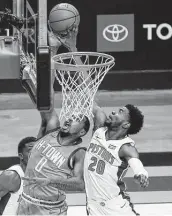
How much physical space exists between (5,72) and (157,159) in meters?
4.01

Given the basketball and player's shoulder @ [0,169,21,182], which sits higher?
the basketball

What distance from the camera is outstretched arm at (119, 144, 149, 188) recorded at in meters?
5.33

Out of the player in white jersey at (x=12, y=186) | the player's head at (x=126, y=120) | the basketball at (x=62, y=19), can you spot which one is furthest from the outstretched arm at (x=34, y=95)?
the basketball at (x=62, y=19)

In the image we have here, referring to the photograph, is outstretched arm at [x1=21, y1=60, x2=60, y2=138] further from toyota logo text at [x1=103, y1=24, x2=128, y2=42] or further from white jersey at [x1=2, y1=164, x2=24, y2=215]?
toyota logo text at [x1=103, y1=24, x2=128, y2=42]

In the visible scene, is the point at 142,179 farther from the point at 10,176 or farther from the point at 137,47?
the point at 137,47

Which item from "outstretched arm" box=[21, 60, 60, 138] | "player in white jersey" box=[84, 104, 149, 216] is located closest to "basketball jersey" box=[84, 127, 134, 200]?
"player in white jersey" box=[84, 104, 149, 216]

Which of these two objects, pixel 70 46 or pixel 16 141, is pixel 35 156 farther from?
pixel 16 141

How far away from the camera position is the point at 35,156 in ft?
19.2

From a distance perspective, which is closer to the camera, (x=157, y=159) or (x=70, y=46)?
(x=70, y=46)

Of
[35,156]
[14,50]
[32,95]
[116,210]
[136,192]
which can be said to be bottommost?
[136,192]

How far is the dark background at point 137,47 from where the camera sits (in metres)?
11.9

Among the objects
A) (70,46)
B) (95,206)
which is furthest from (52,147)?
(70,46)

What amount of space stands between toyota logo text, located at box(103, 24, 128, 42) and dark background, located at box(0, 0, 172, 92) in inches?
7.2

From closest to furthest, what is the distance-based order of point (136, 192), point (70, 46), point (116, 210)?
point (116, 210), point (70, 46), point (136, 192)
